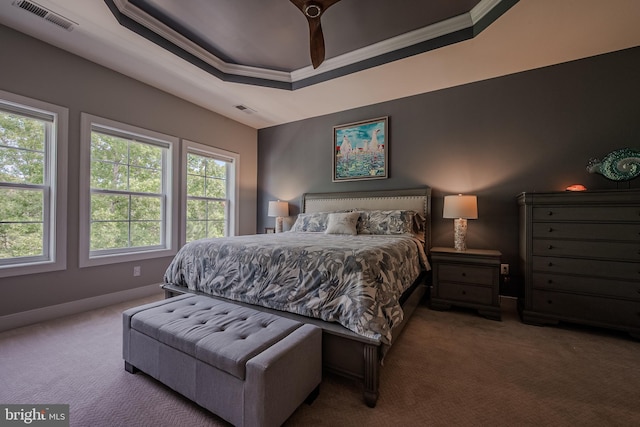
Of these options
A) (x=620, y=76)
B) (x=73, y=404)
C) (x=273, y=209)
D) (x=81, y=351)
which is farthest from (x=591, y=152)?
(x=81, y=351)

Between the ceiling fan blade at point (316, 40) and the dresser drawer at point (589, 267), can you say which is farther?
the dresser drawer at point (589, 267)

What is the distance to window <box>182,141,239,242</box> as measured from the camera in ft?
12.9

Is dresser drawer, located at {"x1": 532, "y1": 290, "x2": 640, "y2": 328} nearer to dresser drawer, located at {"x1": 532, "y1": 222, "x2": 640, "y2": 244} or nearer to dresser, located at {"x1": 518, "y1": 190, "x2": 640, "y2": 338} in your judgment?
dresser, located at {"x1": 518, "y1": 190, "x2": 640, "y2": 338}

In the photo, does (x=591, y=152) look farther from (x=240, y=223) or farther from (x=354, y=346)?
(x=240, y=223)

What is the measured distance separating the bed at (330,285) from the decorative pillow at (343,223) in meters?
0.75

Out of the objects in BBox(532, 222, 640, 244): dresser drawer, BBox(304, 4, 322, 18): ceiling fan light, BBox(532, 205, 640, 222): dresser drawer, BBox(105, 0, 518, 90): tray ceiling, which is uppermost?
BBox(105, 0, 518, 90): tray ceiling

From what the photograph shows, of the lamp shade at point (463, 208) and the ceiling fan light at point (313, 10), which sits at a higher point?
the ceiling fan light at point (313, 10)

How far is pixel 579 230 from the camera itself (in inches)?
91.3

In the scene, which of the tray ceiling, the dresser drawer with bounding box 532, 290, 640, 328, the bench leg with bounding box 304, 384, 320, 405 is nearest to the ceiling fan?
the tray ceiling

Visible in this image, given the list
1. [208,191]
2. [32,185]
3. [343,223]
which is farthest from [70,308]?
[343,223]

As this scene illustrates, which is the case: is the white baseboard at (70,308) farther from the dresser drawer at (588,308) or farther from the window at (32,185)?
the dresser drawer at (588,308)

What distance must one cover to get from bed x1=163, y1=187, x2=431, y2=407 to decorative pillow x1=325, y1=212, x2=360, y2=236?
749mm

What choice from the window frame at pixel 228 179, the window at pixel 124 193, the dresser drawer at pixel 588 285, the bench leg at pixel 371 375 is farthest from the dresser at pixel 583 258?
the window at pixel 124 193

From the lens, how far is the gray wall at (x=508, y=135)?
8.64 ft
